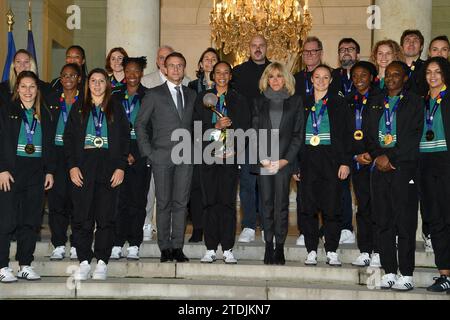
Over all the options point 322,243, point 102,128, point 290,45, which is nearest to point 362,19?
point 290,45

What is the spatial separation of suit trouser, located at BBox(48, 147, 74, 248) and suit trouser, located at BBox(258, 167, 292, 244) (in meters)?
2.01

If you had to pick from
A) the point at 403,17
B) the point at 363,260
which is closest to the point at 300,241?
the point at 363,260

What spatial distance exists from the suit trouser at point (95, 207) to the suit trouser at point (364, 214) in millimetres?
2434

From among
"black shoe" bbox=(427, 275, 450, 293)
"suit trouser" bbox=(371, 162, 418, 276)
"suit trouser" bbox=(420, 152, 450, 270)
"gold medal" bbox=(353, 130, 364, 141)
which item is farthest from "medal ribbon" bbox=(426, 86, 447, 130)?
"black shoe" bbox=(427, 275, 450, 293)

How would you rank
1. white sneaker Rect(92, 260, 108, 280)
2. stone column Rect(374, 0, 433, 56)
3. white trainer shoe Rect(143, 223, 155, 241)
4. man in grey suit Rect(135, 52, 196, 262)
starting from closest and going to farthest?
white sneaker Rect(92, 260, 108, 280) < man in grey suit Rect(135, 52, 196, 262) < white trainer shoe Rect(143, 223, 155, 241) < stone column Rect(374, 0, 433, 56)

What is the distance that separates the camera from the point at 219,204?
342 inches

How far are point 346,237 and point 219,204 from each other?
1.62 meters

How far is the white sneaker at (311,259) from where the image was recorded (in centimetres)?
860

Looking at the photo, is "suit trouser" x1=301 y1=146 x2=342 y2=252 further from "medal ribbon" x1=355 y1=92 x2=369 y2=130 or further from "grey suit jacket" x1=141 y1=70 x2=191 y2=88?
"grey suit jacket" x1=141 y1=70 x2=191 y2=88

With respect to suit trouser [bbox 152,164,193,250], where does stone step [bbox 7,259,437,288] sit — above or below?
below

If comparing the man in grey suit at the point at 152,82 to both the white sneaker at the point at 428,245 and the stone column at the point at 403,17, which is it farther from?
the white sneaker at the point at 428,245

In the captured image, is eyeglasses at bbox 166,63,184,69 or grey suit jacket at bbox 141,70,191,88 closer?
eyeglasses at bbox 166,63,184,69

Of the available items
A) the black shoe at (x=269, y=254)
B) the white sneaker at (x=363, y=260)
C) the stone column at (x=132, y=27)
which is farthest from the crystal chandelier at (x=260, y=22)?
the white sneaker at (x=363, y=260)

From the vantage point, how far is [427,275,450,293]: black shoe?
782cm
